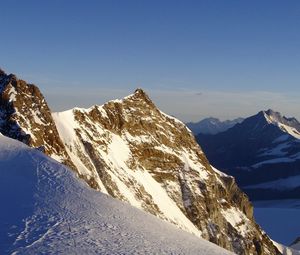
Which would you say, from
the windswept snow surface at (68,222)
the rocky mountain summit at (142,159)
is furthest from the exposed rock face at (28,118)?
the windswept snow surface at (68,222)

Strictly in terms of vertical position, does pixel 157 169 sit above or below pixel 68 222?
below

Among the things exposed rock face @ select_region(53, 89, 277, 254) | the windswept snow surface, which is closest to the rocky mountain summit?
exposed rock face @ select_region(53, 89, 277, 254)

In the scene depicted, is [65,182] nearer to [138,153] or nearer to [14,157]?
[14,157]

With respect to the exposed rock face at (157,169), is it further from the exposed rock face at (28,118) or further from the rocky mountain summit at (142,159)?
the exposed rock face at (28,118)

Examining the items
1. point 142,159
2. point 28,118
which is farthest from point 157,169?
point 28,118

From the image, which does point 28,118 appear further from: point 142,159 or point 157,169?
point 157,169

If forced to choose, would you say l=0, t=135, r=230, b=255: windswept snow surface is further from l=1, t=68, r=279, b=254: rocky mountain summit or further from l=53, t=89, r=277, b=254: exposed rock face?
l=53, t=89, r=277, b=254: exposed rock face
